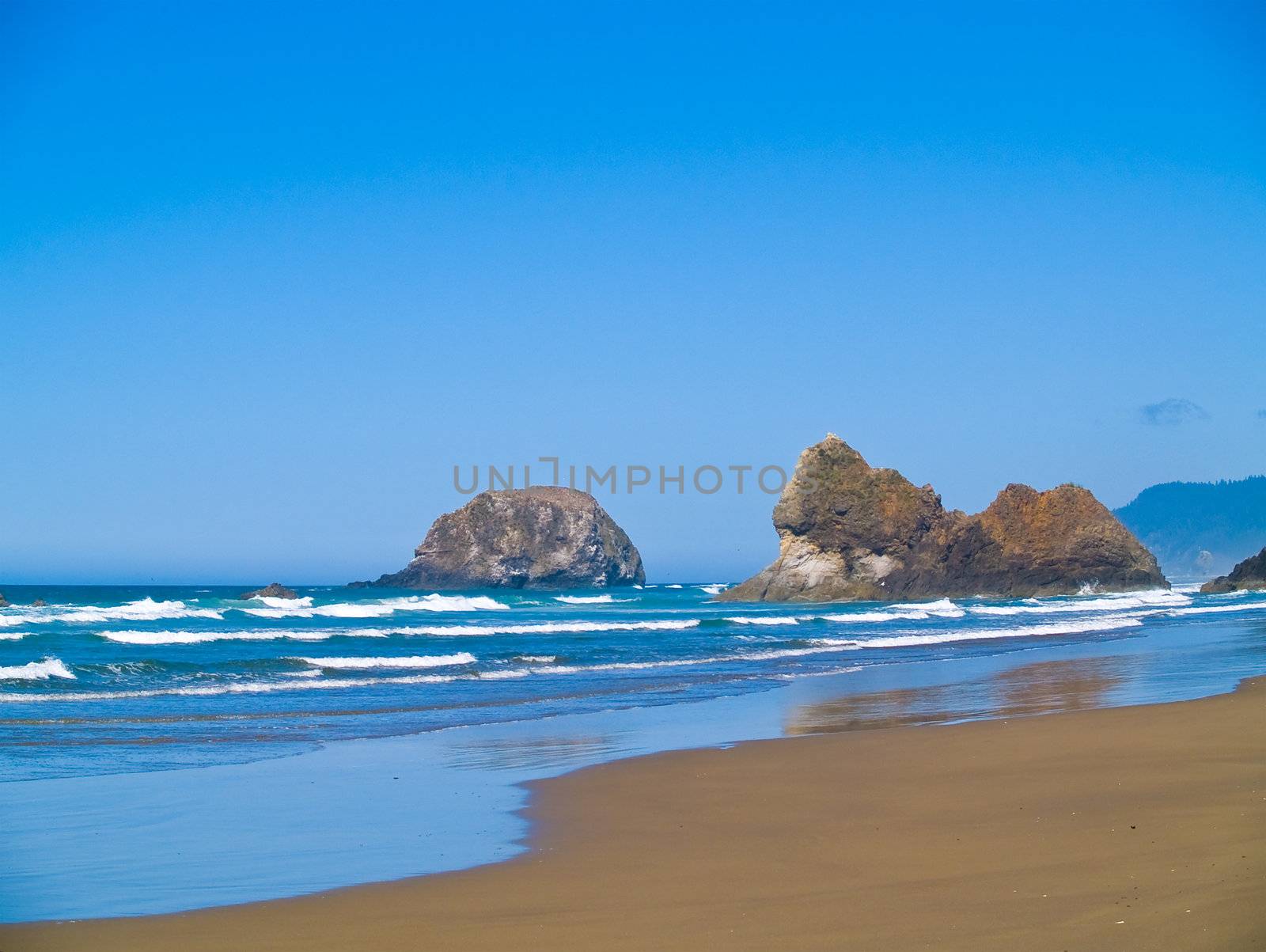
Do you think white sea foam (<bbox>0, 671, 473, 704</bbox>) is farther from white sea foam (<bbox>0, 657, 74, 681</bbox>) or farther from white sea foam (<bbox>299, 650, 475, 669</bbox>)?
white sea foam (<bbox>0, 657, 74, 681</bbox>)

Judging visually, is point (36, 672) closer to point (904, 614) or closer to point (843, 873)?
point (843, 873)

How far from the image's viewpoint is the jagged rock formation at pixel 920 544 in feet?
222

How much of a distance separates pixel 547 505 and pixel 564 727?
93473 millimetres

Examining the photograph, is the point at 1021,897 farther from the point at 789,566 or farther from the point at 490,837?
the point at 789,566

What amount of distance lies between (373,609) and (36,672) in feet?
99.5

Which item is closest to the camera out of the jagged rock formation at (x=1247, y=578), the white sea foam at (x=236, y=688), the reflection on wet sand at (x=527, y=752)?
the reflection on wet sand at (x=527, y=752)

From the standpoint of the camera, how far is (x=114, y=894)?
618 centimetres

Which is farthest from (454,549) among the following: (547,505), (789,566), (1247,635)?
(1247,635)

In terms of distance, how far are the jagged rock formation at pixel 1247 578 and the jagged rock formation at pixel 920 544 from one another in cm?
371

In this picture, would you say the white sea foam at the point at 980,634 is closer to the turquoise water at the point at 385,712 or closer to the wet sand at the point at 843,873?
the turquoise water at the point at 385,712

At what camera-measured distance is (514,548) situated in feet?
342

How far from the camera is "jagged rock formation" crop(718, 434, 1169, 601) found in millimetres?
67625

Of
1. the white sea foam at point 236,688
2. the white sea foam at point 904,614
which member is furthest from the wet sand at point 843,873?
the white sea foam at point 904,614

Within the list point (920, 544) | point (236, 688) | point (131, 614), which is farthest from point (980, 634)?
point (920, 544)
